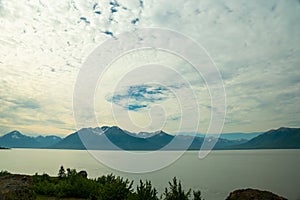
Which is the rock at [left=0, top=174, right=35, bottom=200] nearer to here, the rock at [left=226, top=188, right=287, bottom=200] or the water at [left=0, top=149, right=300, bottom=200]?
the rock at [left=226, top=188, right=287, bottom=200]

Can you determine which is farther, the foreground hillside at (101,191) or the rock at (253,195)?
the foreground hillside at (101,191)

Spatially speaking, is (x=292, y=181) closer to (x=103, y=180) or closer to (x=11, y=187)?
(x=103, y=180)

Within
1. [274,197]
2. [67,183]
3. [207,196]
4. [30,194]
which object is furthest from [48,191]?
[207,196]

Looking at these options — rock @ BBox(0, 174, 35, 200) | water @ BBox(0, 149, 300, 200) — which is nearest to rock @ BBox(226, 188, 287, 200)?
rock @ BBox(0, 174, 35, 200)

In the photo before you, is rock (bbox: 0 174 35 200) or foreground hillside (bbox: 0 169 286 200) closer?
rock (bbox: 0 174 35 200)

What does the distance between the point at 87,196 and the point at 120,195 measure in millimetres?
3289

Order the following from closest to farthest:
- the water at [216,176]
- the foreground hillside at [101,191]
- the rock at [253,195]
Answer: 1. the rock at [253,195]
2. the foreground hillside at [101,191]
3. the water at [216,176]

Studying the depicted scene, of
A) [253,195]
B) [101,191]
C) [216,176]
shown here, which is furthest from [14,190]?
[216,176]

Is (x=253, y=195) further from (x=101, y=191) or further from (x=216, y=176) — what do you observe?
(x=216, y=176)

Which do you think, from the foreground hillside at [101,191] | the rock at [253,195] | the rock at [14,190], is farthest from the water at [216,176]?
the rock at [14,190]

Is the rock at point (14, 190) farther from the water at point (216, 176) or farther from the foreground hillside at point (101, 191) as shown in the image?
the water at point (216, 176)

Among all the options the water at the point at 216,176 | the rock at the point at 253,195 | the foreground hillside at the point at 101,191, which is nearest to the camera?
the rock at the point at 253,195

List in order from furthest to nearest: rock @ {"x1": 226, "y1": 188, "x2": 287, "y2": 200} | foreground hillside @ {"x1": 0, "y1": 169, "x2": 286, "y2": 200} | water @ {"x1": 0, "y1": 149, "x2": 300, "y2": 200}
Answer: water @ {"x1": 0, "y1": 149, "x2": 300, "y2": 200}, foreground hillside @ {"x1": 0, "y1": 169, "x2": 286, "y2": 200}, rock @ {"x1": 226, "y1": 188, "x2": 287, "y2": 200}

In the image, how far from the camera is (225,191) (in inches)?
1454
